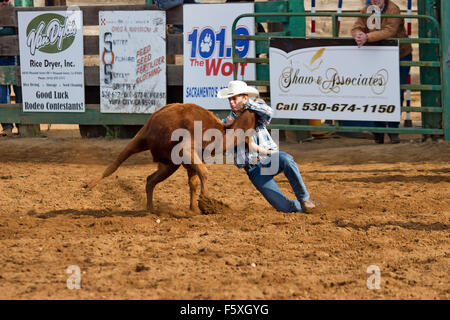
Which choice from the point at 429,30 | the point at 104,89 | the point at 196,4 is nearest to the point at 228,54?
the point at 196,4

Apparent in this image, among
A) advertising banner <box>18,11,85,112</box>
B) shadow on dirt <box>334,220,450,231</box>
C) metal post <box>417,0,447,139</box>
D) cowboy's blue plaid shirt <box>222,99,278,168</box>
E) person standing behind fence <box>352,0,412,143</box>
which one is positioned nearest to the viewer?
shadow on dirt <box>334,220,450,231</box>

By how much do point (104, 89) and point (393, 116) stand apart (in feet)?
15.2

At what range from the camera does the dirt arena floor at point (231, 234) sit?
4773 mm

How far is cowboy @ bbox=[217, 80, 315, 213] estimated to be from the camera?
269 inches

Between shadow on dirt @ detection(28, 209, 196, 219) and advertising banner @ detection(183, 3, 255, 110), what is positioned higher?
advertising banner @ detection(183, 3, 255, 110)

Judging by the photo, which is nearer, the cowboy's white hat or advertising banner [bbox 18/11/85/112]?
the cowboy's white hat

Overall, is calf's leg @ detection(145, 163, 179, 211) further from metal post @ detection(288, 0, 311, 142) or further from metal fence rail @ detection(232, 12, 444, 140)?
metal post @ detection(288, 0, 311, 142)

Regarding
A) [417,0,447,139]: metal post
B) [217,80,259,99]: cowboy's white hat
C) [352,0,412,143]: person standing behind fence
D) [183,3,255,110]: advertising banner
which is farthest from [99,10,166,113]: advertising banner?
[217,80,259,99]: cowboy's white hat

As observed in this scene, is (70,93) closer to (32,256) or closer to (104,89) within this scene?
(104,89)

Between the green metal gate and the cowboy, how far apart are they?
3.41 metres

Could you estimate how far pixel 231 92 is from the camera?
22.1 ft

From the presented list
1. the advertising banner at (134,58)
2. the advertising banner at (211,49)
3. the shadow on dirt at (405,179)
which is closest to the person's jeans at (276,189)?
the shadow on dirt at (405,179)

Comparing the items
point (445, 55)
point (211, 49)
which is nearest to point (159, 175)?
point (211, 49)

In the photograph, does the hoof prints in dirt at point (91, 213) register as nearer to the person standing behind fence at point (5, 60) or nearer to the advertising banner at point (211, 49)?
the advertising banner at point (211, 49)
